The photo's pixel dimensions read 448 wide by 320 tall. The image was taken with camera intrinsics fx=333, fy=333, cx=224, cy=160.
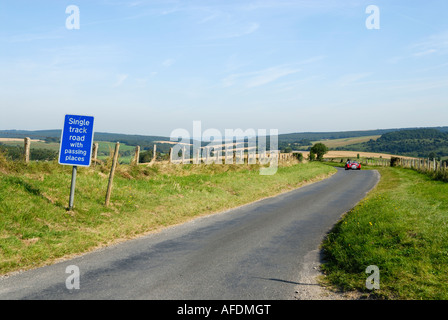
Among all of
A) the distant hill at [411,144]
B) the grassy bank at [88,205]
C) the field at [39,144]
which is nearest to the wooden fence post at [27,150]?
the grassy bank at [88,205]

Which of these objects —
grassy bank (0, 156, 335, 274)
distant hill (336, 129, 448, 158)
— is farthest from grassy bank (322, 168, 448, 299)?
distant hill (336, 129, 448, 158)

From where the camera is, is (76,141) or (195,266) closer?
(195,266)

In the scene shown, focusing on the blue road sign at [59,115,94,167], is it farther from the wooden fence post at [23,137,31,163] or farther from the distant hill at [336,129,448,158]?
the distant hill at [336,129,448,158]

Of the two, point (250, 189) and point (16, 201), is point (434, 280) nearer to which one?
point (16, 201)

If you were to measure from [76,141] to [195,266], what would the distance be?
21.5 feet

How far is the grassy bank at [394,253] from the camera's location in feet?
19.8

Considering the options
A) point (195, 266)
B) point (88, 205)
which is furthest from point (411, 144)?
point (195, 266)

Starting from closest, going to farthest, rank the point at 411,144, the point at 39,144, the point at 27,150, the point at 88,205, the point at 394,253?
the point at 394,253
the point at 88,205
the point at 27,150
the point at 39,144
the point at 411,144

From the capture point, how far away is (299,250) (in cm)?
900

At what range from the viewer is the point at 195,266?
7422mm

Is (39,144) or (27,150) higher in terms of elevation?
(39,144)

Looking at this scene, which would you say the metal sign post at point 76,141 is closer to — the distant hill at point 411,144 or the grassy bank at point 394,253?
the grassy bank at point 394,253

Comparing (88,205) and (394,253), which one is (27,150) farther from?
(394,253)
